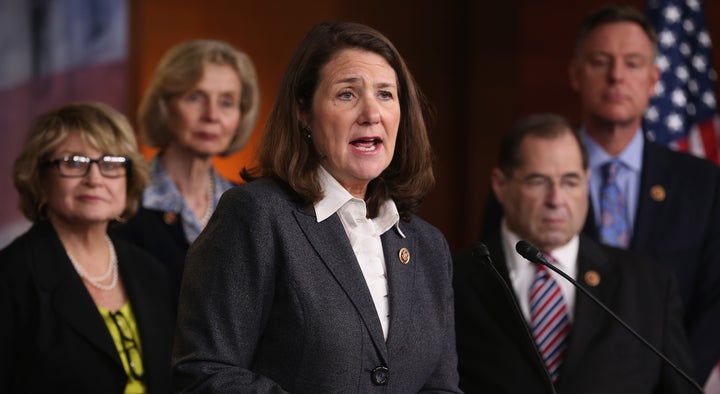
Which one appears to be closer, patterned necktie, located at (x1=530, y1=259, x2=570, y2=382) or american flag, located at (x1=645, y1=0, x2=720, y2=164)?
patterned necktie, located at (x1=530, y1=259, x2=570, y2=382)

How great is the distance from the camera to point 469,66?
6605 millimetres

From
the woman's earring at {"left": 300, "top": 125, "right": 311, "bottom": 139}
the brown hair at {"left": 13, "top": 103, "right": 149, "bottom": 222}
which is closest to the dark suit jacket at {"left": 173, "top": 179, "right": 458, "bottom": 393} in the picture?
the woman's earring at {"left": 300, "top": 125, "right": 311, "bottom": 139}

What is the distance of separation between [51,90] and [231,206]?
11.7 feet

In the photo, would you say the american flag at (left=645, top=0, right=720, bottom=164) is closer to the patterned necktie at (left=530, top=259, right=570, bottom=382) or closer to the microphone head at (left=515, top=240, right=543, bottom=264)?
the patterned necktie at (left=530, top=259, right=570, bottom=382)

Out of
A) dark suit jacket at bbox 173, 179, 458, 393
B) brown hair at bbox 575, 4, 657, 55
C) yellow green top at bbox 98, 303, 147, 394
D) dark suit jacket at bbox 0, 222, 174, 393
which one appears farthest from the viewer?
brown hair at bbox 575, 4, 657, 55

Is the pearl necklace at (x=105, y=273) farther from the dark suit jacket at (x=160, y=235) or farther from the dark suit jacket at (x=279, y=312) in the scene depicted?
the dark suit jacket at (x=279, y=312)

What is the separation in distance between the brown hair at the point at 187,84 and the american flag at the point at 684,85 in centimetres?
192

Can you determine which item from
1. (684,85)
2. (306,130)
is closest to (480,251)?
(306,130)

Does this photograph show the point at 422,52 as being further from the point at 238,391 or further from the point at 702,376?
the point at 238,391

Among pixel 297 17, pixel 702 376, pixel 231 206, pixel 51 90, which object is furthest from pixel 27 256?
pixel 297 17

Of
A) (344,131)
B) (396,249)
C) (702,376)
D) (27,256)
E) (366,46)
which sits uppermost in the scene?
(366,46)

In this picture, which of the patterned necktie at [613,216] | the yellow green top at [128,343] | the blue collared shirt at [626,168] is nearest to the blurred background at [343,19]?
the blue collared shirt at [626,168]

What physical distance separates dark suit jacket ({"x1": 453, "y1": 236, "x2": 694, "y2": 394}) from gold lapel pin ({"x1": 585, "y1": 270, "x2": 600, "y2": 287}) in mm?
13

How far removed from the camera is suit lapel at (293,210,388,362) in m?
2.14
